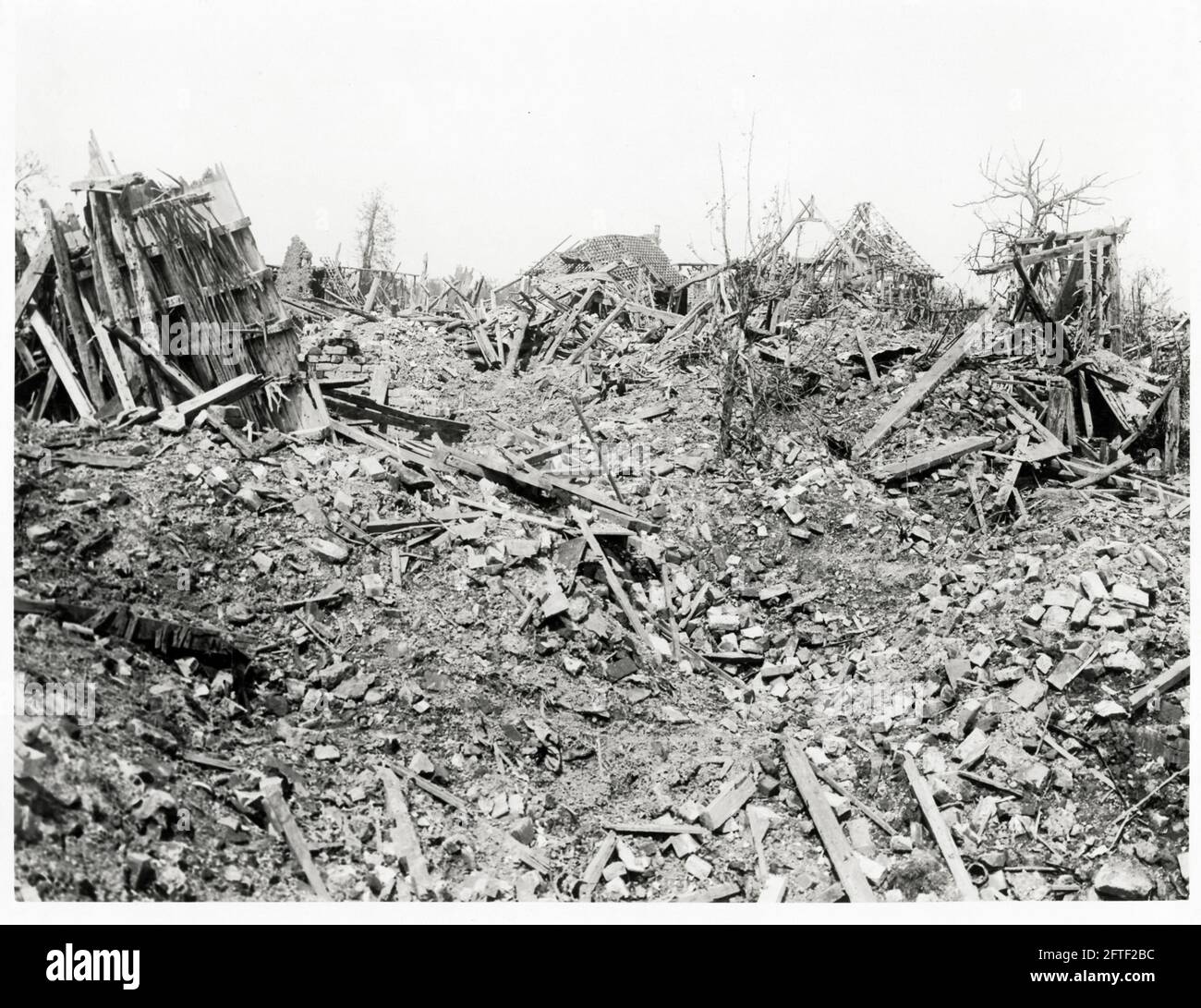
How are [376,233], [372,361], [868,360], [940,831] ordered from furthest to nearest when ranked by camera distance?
[376,233], [372,361], [868,360], [940,831]

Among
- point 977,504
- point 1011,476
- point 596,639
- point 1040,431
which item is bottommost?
point 596,639

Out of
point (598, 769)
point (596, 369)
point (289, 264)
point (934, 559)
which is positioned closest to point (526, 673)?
point (598, 769)

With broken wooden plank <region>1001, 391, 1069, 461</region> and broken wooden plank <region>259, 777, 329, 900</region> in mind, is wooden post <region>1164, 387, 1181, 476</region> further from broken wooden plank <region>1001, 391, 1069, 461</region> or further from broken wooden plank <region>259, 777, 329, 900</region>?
broken wooden plank <region>259, 777, 329, 900</region>

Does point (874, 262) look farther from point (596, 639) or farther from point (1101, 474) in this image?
point (596, 639)

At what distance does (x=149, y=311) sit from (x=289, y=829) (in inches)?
196

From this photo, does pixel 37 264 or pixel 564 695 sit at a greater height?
pixel 37 264

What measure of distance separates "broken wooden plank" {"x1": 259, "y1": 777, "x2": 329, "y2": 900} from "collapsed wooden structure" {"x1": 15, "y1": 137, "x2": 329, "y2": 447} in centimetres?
342

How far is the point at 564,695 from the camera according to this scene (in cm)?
598

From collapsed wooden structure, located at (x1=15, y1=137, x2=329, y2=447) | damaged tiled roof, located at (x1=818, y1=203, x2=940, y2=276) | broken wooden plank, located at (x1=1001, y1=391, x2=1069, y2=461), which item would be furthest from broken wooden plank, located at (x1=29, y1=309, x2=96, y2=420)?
damaged tiled roof, located at (x1=818, y1=203, x2=940, y2=276)

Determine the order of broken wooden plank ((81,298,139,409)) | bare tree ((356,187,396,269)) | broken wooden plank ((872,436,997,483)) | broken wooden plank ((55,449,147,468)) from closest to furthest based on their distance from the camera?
broken wooden plank ((55,449,147,468))
broken wooden plank ((81,298,139,409))
broken wooden plank ((872,436,997,483))
bare tree ((356,187,396,269))

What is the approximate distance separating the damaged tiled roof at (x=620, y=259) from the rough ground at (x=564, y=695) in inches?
442

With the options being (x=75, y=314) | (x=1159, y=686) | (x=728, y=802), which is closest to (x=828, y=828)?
(x=728, y=802)

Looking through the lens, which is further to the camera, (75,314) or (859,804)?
(75,314)

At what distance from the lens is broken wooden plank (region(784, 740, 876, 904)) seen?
15.6 feet
